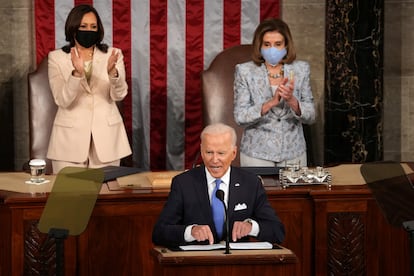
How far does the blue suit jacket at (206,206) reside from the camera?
532cm

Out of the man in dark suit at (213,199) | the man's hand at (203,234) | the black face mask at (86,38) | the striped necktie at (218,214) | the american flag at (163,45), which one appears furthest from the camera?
the american flag at (163,45)

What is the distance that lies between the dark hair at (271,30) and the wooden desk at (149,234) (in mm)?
1059

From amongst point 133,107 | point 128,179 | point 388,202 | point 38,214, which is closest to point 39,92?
point 133,107

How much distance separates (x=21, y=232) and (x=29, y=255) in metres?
0.14

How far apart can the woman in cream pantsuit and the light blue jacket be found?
93 cm

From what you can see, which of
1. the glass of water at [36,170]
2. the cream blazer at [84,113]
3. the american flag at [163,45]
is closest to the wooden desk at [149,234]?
the glass of water at [36,170]

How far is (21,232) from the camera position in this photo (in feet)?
19.7

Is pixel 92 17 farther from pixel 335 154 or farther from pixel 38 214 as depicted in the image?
pixel 335 154

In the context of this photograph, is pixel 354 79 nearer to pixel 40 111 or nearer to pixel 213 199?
pixel 40 111

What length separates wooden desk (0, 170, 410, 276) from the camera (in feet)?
19.8

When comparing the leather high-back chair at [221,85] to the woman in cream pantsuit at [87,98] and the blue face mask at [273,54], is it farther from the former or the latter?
the blue face mask at [273,54]

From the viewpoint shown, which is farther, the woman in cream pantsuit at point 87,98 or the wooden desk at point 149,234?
the woman in cream pantsuit at point 87,98

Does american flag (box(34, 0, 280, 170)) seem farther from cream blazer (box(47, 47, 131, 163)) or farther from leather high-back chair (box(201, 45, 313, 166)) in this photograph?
cream blazer (box(47, 47, 131, 163))

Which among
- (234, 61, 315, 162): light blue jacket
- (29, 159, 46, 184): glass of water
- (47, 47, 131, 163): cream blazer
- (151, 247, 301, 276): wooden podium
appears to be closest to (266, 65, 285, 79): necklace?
(234, 61, 315, 162): light blue jacket
